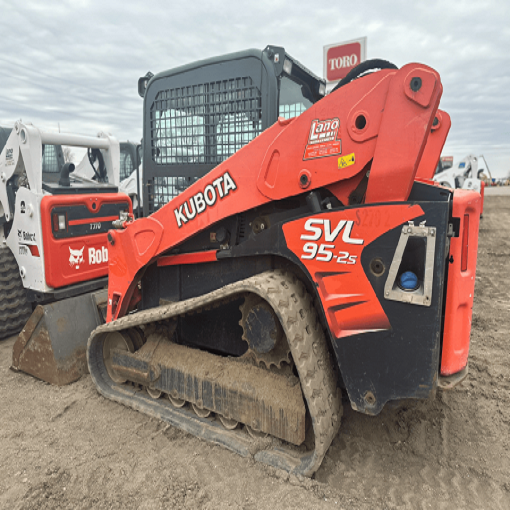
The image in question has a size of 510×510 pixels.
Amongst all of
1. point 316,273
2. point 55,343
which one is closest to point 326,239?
point 316,273

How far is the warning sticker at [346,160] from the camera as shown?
7.03 ft

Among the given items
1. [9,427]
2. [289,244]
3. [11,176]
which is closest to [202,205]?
[289,244]

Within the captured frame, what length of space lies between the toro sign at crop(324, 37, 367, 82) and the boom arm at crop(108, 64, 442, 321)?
5.23m

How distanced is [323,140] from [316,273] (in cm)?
70

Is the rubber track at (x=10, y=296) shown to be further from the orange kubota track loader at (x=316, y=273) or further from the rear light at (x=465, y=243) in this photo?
the rear light at (x=465, y=243)

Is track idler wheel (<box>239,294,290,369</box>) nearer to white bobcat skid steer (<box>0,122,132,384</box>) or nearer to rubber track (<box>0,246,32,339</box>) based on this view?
white bobcat skid steer (<box>0,122,132,384</box>)

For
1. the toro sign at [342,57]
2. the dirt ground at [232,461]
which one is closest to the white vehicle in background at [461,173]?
the toro sign at [342,57]

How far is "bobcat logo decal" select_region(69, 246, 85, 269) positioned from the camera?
422cm

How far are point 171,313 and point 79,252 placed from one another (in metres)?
2.05

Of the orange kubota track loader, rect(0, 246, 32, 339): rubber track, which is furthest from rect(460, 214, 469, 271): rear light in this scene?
rect(0, 246, 32, 339): rubber track

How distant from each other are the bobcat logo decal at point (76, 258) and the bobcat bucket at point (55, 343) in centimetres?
60

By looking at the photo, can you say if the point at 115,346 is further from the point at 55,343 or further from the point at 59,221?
the point at 59,221

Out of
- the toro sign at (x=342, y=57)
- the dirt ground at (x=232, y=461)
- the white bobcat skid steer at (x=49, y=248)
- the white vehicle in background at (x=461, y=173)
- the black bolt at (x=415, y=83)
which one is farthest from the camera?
the white vehicle in background at (x=461, y=173)

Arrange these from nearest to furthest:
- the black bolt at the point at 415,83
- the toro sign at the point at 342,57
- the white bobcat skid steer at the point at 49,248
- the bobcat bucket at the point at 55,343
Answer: the black bolt at the point at 415,83 → the bobcat bucket at the point at 55,343 → the white bobcat skid steer at the point at 49,248 → the toro sign at the point at 342,57
